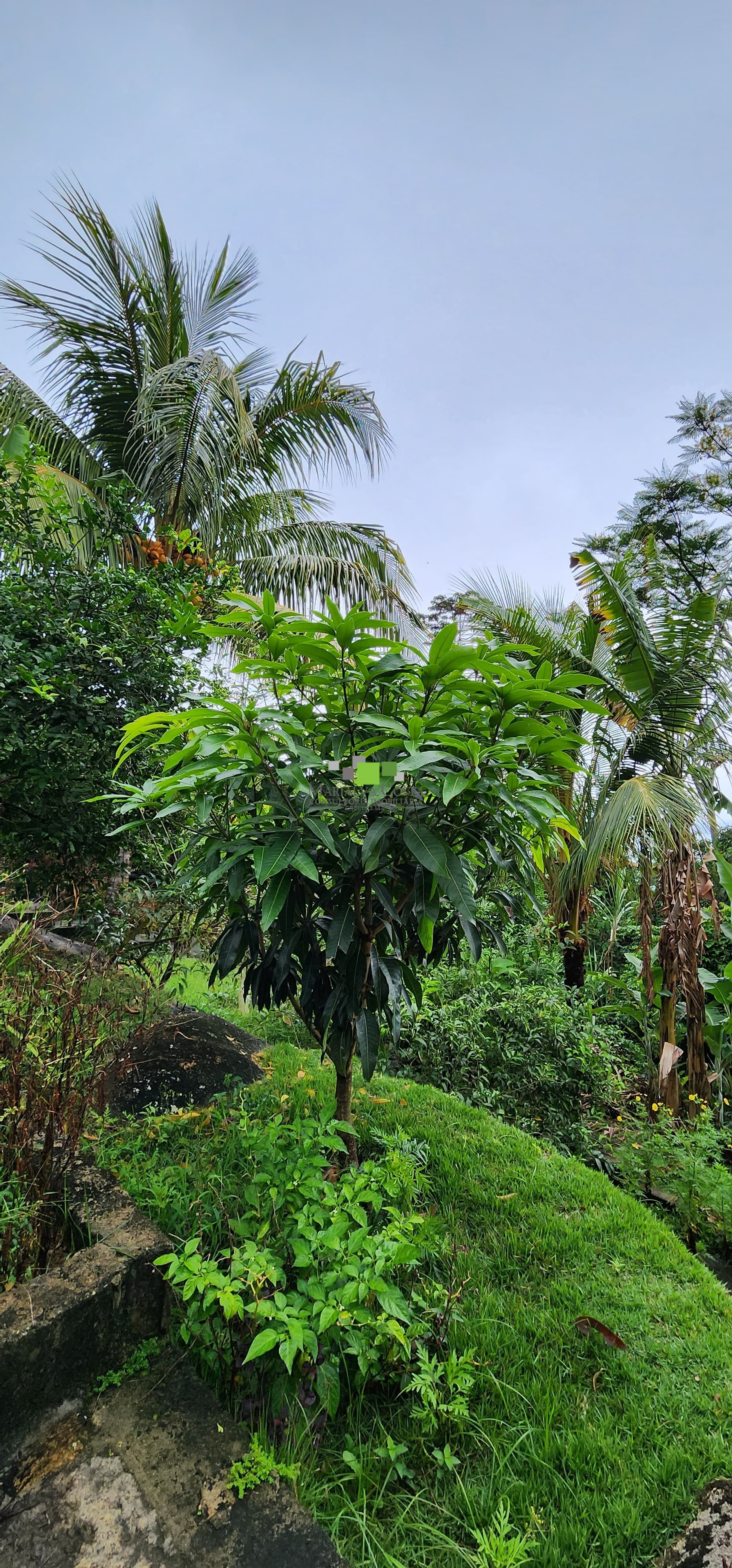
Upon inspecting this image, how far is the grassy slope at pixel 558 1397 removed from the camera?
4.45 ft

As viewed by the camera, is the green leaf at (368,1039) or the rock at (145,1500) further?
the green leaf at (368,1039)

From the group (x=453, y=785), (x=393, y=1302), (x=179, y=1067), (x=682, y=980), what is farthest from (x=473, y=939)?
(x=682, y=980)

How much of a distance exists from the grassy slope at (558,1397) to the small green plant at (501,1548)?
0.14 ft

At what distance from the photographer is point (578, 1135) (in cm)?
354

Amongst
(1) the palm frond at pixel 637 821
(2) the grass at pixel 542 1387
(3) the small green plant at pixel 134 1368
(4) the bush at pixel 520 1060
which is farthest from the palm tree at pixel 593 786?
(3) the small green plant at pixel 134 1368

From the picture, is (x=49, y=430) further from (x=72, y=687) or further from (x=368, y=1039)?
(x=368, y=1039)

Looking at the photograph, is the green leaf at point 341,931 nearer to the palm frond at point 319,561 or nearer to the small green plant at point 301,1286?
the small green plant at point 301,1286

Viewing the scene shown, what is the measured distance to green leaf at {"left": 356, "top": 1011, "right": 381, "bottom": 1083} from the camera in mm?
1717

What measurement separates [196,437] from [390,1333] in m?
5.76

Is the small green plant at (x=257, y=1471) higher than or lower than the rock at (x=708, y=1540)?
lower

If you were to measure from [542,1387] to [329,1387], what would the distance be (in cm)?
60

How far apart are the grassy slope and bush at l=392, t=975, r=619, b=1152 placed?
3.10 feet

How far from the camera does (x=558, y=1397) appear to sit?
1652 millimetres

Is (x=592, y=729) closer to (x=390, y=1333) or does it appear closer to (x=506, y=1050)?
(x=506, y=1050)
